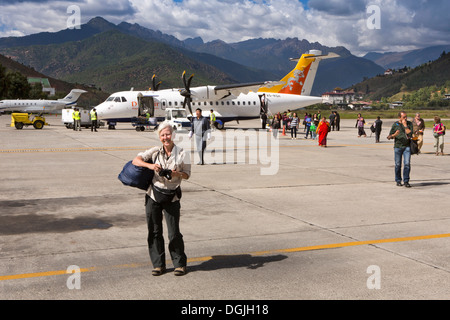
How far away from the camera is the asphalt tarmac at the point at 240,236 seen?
520 centimetres

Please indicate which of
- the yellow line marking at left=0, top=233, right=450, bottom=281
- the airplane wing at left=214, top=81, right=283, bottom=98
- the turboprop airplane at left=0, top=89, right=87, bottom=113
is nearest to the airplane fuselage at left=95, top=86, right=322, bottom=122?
→ the airplane wing at left=214, top=81, right=283, bottom=98

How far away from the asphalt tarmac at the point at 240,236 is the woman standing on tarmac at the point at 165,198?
0.22 meters

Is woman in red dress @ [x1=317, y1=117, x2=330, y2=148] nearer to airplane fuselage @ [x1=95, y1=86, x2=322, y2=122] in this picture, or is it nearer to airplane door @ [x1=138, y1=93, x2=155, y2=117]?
airplane fuselage @ [x1=95, y1=86, x2=322, y2=122]

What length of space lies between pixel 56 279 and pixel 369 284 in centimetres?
351

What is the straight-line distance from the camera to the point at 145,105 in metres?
36.3

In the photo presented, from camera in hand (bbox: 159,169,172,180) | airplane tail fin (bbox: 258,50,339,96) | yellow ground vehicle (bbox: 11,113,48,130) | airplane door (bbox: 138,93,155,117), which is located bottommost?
camera in hand (bbox: 159,169,172,180)

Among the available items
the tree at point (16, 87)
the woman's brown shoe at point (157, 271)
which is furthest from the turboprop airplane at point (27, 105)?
the woman's brown shoe at point (157, 271)

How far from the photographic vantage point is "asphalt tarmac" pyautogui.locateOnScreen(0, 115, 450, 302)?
17.0 ft

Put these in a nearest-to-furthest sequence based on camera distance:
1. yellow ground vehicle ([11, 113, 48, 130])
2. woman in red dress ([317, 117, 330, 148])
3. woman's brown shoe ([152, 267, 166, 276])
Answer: woman's brown shoe ([152, 267, 166, 276]) → woman in red dress ([317, 117, 330, 148]) → yellow ground vehicle ([11, 113, 48, 130])

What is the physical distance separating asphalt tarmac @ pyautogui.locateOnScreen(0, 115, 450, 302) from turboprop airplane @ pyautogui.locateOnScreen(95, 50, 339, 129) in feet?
69.8

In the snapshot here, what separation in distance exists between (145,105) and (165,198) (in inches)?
1242
